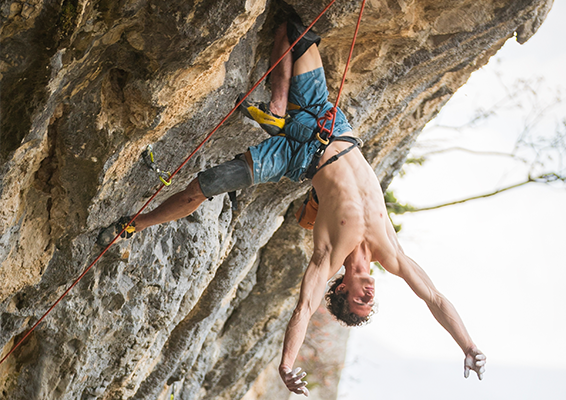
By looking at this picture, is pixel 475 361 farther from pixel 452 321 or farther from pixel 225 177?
pixel 225 177

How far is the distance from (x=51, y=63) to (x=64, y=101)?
1.49 ft

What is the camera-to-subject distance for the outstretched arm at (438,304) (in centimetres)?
328

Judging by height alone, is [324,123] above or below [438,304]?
above

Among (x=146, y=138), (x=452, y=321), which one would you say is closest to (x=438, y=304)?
(x=452, y=321)

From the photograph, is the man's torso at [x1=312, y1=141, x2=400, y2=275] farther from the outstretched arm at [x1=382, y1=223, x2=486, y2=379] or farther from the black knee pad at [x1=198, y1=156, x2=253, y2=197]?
the black knee pad at [x1=198, y1=156, x2=253, y2=197]

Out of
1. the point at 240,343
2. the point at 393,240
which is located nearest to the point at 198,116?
the point at 393,240

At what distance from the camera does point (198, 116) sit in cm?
360

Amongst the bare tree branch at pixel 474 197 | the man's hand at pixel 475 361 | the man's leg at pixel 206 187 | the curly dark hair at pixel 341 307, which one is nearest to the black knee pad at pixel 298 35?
the man's leg at pixel 206 187

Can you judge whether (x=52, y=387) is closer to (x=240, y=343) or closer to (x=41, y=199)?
(x=41, y=199)

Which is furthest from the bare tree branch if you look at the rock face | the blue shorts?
the blue shorts

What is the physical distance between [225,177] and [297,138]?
521 mm

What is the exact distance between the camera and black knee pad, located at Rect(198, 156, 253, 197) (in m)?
3.56

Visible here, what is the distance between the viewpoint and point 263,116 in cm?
372

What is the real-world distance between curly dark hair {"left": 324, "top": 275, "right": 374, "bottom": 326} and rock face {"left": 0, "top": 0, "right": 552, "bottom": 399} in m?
1.28
